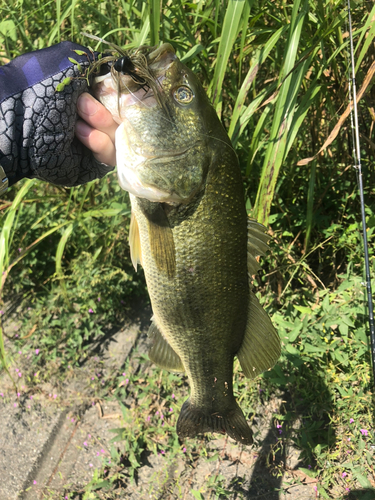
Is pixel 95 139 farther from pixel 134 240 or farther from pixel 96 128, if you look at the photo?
pixel 134 240

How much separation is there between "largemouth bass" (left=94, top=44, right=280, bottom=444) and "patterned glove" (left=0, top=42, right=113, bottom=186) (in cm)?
13

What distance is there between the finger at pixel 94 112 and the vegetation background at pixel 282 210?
509 mm

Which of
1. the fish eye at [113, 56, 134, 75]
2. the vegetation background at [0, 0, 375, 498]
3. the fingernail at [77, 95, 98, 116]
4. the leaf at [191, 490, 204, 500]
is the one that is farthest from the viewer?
the leaf at [191, 490, 204, 500]

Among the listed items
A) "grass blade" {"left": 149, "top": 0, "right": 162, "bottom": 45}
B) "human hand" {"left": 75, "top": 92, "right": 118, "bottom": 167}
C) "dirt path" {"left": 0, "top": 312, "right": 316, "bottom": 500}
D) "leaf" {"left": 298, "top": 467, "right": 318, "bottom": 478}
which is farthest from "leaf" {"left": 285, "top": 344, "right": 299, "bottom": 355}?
"grass blade" {"left": 149, "top": 0, "right": 162, "bottom": 45}

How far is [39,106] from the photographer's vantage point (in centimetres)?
147

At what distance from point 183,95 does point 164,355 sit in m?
1.12

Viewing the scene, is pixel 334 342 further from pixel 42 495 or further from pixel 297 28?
pixel 42 495

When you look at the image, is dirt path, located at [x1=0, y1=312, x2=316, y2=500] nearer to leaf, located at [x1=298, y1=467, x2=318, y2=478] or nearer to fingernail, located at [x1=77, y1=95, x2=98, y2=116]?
leaf, located at [x1=298, y1=467, x2=318, y2=478]

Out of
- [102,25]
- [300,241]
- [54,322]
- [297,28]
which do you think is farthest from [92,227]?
[297,28]

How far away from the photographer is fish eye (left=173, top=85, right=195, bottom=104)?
1357 mm

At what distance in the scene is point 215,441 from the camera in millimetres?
2541

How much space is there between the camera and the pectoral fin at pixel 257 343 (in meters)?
1.62

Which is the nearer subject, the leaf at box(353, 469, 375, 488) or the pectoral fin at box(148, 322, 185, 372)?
the pectoral fin at box(148, 322, 185, 372)

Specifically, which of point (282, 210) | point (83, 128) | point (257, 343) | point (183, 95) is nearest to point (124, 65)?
point (183, 95)
